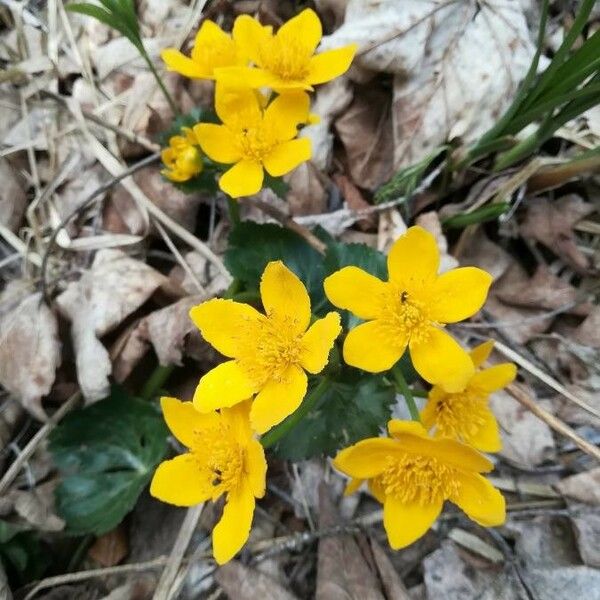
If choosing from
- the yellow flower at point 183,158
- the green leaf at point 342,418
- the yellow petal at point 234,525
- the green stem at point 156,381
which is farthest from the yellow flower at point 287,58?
the yellow petal at point 234,525

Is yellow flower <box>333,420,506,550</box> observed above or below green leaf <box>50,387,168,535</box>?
above

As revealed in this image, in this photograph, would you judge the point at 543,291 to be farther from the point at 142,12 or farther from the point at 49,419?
the point at 142,12

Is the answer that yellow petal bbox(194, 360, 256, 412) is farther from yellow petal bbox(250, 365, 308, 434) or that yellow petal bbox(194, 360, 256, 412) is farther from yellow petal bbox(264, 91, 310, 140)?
yellow petal bbox(264, 91, 310, 140)

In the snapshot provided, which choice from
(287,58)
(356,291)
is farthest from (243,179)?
(356,291)

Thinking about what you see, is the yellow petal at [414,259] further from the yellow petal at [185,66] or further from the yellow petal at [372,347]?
the yellow petal at [185,66]

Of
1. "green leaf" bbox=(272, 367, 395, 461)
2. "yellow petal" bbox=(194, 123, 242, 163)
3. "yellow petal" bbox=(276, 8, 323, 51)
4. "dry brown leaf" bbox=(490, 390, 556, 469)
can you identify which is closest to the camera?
"green leaf" bbox=(272, 367, 395, 461)

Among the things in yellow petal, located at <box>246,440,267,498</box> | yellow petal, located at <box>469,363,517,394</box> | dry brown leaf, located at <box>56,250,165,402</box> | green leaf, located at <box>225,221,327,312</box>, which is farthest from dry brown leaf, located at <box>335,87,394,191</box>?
yellow petal, located at <box>246,440,267,498</box>
